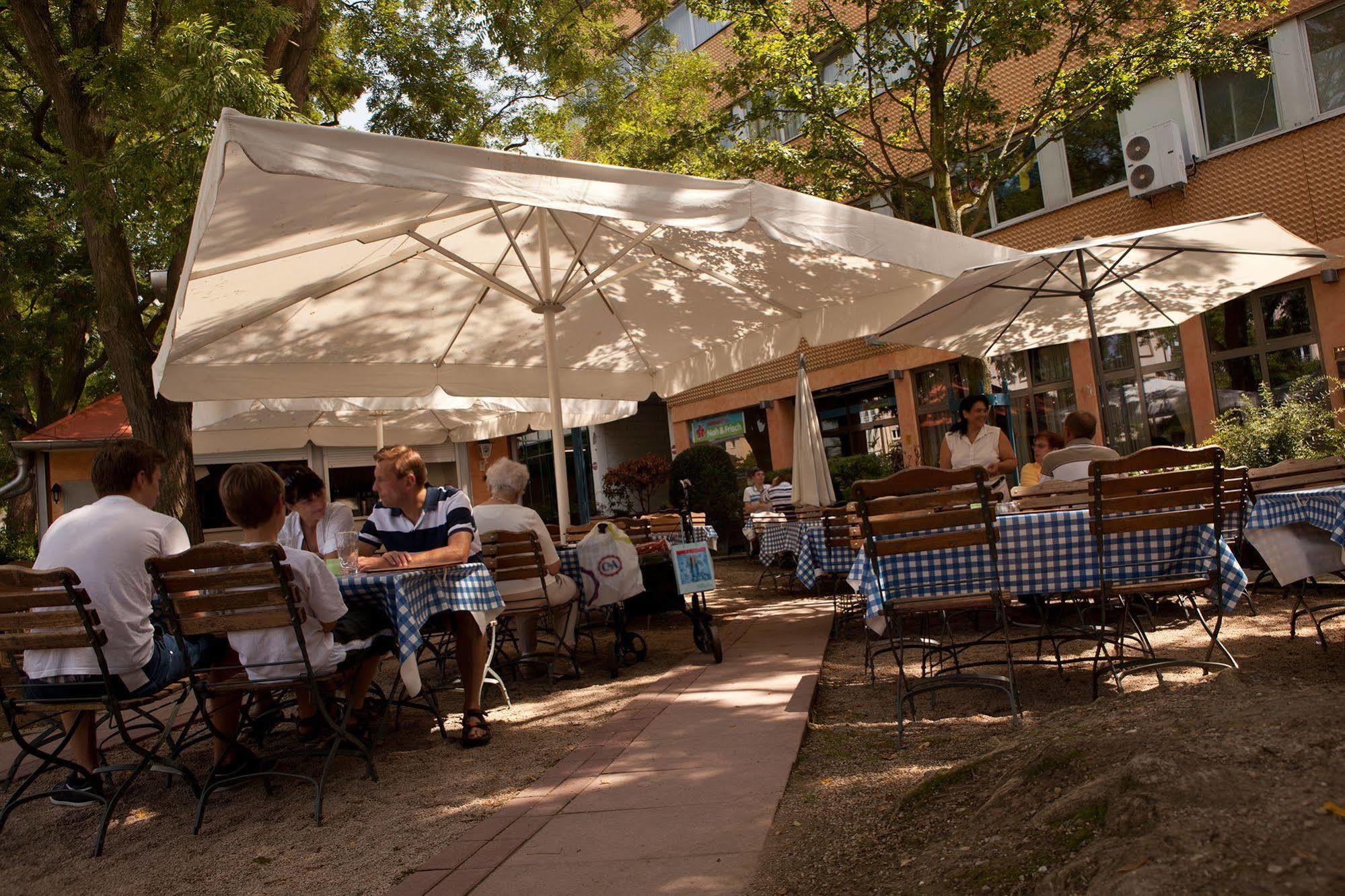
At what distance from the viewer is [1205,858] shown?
1.65m

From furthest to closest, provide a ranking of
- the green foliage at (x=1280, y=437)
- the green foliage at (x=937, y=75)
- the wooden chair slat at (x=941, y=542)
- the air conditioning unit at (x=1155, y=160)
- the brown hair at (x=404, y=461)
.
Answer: the air conditioning unit at (x=1155, y=160), the green foliage at (x=937, y=75), the green foliage at (x=1280, y=437), the brown hair at (x=404, y=461), the wooden chair slat at (x=941, y=542)

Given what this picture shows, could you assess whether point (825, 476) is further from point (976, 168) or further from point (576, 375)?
point (976, 168)

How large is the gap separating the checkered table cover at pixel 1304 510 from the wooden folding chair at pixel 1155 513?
0.50 metres

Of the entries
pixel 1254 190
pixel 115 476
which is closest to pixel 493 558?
pixel 115 476

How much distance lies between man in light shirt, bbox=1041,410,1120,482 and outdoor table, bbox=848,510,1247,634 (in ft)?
4.32

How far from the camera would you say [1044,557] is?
4320 millimetres

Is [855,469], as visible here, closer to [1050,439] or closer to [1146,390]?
[1146,390]

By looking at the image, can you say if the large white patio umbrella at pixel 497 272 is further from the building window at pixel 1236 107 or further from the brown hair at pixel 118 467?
the building window at pixel 1236 107

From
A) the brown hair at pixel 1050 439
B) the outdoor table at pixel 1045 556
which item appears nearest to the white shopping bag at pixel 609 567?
the outdoor table at pixel 1045 556

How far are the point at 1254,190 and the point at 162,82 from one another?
1424cm

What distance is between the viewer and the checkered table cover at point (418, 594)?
167 inches

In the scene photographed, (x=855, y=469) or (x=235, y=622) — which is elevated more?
(x=855, y=469)

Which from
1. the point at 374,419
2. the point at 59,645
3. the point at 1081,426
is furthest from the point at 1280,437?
the point at 374,419

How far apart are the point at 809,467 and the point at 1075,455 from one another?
181 inches
